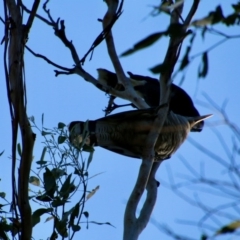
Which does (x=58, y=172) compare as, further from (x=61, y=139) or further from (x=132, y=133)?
(x=132, y=133)

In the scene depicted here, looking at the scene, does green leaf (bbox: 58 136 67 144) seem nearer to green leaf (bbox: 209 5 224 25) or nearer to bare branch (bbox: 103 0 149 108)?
bare branch (bbox: 103 0 149 108)

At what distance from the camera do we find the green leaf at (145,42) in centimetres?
108

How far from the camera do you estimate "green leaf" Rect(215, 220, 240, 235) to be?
3.60 feet

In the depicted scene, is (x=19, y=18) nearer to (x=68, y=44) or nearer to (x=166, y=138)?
(x=68, y=44)

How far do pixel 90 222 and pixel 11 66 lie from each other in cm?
93

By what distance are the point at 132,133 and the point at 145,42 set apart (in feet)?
13.4

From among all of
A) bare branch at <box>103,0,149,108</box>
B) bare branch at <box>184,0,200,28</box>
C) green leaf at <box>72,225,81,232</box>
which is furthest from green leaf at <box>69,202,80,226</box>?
bare branch at <box>103,0,149,108</box>

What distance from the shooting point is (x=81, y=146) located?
112 inches

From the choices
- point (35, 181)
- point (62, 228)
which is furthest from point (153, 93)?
point (62, 228)

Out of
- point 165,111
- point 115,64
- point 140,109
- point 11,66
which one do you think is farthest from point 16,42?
point 140,109

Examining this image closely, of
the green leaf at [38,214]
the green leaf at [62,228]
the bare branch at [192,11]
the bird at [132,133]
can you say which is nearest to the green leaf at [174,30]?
the green leaf at [62,228]

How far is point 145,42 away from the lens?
109 cm

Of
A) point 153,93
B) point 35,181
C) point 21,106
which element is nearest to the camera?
point 21,106

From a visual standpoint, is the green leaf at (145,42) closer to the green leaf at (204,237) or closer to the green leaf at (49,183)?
the green leaf at (204,237)
